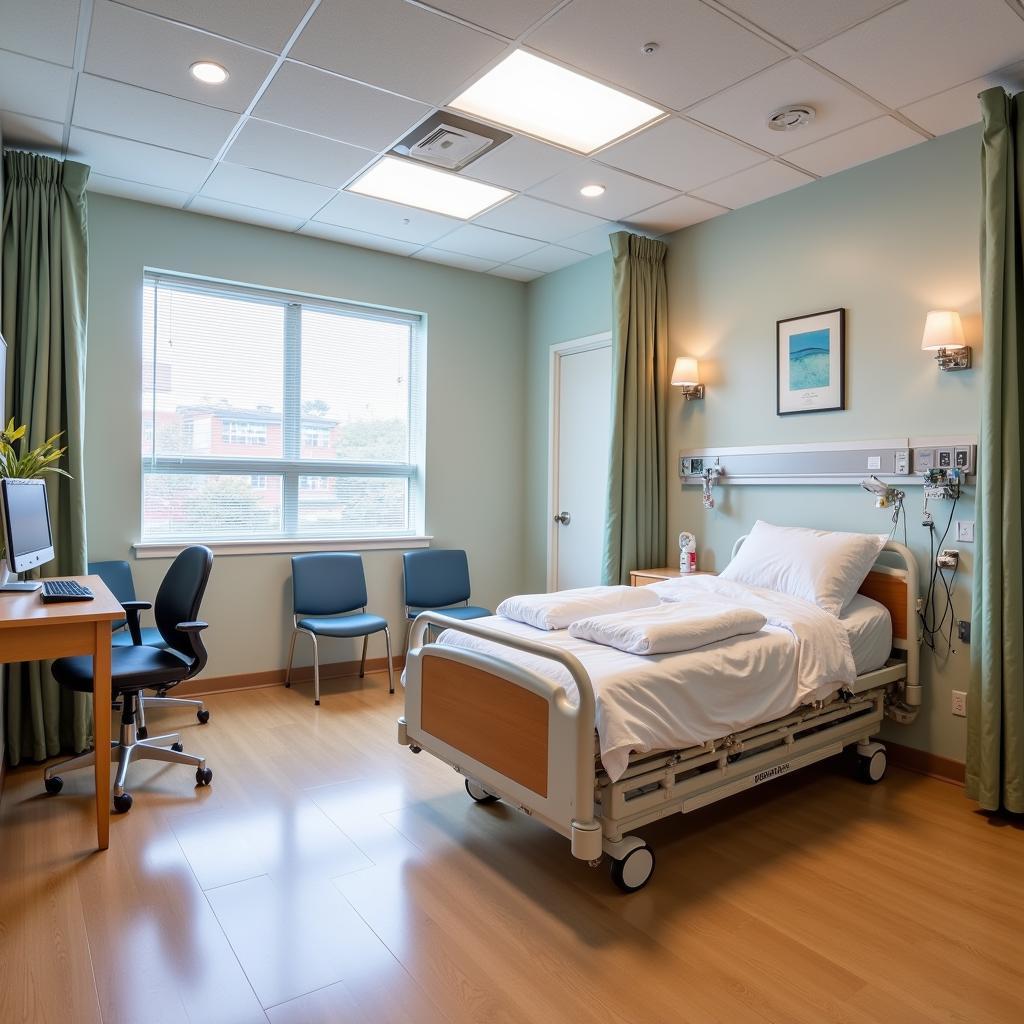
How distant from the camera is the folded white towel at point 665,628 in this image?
2.49 meters

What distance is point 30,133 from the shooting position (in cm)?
A: 334

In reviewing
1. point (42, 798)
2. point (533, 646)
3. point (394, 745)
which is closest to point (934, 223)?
point (533, 646)

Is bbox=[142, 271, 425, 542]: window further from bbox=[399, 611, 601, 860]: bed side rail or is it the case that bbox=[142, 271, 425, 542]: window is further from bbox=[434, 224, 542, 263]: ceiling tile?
bbox=[399, 611, 601, 860]: bed side rail

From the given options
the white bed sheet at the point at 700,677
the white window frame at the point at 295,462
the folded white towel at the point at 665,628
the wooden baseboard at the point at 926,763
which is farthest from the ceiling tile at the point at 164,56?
the wooden baseboard at the point at 926,763

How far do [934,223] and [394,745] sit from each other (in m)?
3.43

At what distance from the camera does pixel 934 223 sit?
3.28 m

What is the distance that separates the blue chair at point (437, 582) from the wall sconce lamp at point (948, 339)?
288cm

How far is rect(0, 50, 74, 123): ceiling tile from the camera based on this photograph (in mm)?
2771

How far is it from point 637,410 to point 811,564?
5.12 ft

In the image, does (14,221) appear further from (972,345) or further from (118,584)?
(972,345)

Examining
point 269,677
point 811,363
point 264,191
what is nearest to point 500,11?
point 264,191

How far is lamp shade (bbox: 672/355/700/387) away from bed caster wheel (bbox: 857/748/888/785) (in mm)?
2156

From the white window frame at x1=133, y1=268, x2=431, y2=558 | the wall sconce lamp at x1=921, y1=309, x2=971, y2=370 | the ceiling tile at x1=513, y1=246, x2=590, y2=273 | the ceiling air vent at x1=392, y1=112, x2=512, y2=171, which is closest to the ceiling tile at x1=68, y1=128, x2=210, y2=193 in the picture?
the white window frame at x1=133, y1=268, x2=431, y2=558

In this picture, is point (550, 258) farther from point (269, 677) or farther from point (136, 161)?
point (269, 677)
